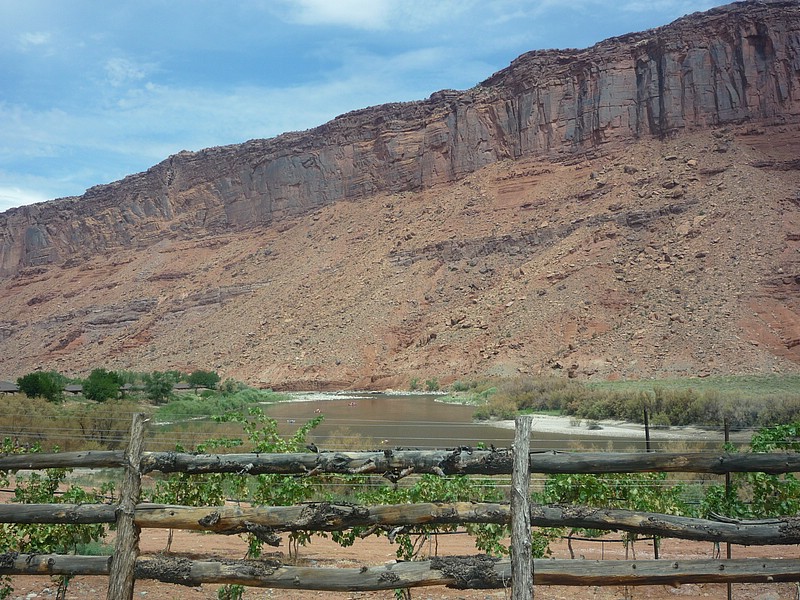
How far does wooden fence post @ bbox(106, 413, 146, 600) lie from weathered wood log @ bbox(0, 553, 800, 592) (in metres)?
0.18

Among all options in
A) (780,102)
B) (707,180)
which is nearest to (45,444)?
(707,180)

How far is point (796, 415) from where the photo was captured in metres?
21.7

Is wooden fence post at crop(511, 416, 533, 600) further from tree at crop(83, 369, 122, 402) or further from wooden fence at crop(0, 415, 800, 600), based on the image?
tree at crop(83, 369, 122, 402)

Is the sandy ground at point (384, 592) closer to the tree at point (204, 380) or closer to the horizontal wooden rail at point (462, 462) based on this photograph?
the horizontal wooden rail at point (462, 462)

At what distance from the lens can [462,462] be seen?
5.01 m

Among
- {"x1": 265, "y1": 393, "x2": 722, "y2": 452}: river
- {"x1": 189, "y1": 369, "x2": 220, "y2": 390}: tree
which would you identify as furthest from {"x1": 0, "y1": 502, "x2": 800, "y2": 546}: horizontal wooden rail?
{"x1": 189, "y1": 369, "x2": 220, "y2": 390}: tree

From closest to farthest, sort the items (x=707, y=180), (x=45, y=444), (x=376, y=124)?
1. (x=45, y=444)
2. (x=707, y=180)
3. (x=376, y=124)

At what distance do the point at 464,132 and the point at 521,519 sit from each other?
77529mm

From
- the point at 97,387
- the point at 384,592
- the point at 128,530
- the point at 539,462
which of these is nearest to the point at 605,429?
the point at 384,592

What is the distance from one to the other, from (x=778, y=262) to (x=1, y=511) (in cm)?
5247

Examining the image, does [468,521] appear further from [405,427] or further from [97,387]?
[97,387]

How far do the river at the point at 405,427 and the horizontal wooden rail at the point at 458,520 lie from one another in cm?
536

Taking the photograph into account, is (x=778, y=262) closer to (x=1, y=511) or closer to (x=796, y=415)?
(x=796, y=415)

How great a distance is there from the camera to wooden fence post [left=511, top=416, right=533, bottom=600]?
182 inches
